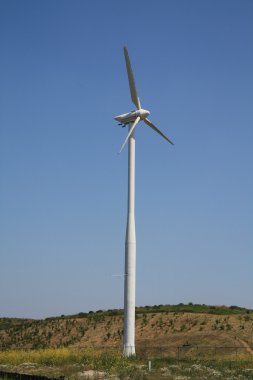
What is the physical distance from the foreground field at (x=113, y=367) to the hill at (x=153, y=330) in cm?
1647

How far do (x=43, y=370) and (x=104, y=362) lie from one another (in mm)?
4253

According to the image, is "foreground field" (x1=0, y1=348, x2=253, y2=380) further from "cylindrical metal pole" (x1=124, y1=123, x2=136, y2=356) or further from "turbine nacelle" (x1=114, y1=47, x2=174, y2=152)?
"turbine nacelle" (x1=114, y1=47, x2=174, y2=152)

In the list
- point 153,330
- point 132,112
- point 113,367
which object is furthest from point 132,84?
point 153,330

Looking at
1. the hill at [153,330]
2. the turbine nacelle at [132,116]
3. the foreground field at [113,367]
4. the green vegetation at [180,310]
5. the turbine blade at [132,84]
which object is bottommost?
the foreground field at [113,367]

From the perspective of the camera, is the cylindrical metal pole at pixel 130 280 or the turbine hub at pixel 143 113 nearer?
the cylindrical metal pole at pixel 130 280

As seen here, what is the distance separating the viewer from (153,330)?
2699 inches

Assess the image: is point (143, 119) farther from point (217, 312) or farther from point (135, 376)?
point (217, 312)

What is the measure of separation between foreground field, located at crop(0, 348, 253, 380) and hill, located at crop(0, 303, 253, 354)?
1647 cm

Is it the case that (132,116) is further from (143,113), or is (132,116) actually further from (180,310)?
(180,310)

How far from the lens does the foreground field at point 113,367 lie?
32.8 metres

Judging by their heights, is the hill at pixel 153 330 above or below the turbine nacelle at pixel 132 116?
below

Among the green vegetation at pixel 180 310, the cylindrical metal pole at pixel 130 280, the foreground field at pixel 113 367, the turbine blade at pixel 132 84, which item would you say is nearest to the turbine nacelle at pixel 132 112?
the turbine blade at pixel 132 84

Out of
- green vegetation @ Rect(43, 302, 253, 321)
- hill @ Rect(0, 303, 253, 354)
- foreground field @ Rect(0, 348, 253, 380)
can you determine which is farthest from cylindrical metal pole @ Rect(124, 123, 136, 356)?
green vegetation @ Rect(43, 302, 253, 321)

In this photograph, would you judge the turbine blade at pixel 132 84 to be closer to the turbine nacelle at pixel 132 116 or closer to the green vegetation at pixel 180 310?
the turbine nacelle at pixel 132 116
